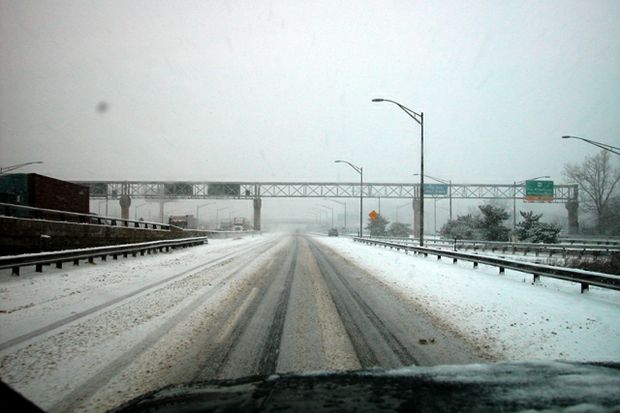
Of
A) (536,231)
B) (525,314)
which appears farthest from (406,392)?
(536,231)


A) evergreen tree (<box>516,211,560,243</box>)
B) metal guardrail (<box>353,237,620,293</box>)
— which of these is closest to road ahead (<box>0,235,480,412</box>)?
metal guardrail (<box>353,237,620,293</box>)

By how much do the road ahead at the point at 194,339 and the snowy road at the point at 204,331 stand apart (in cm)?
2

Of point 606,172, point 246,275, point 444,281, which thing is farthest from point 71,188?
point 606,172

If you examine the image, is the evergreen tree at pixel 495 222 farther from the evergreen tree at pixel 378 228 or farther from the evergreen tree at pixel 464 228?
the evergreen tree at pixel 378 228

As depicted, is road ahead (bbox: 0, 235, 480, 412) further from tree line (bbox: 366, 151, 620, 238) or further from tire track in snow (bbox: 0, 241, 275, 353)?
tree line (bbox: 366, 151, 620, 238)

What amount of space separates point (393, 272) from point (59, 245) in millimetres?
13835

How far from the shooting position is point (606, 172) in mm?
A: 64875

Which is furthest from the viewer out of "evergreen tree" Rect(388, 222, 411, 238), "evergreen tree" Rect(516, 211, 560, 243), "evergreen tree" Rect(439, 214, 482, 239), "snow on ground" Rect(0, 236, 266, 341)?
"evergreen tree" Rect(388, 222, 411, 238)

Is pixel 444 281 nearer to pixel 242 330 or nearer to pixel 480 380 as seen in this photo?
pixel 242 330

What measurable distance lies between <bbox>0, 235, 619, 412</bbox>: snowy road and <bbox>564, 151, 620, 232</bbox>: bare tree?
220ft

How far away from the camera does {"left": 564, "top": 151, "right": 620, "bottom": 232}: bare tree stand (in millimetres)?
64438

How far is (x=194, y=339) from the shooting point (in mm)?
5922

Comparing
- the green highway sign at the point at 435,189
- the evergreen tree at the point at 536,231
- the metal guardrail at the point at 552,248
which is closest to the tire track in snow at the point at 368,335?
the metal guardrail at the point at 552,248

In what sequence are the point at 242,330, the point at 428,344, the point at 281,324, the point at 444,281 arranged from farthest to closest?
the point at 444,281 → the point at 281,324 → the point at 242,330 → the point at 428,344
